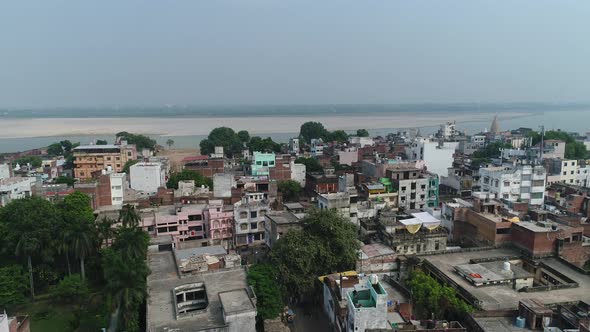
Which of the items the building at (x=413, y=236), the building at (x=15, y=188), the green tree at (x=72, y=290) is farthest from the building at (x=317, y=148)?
the green tree at (x=72, y=290)

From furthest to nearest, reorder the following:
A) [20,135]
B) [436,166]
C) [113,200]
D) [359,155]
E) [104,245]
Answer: [20,135], [359,155], [436,166], [113,200], [104,245]

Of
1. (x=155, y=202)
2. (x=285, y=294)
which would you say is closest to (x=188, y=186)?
(x=155, y=202)

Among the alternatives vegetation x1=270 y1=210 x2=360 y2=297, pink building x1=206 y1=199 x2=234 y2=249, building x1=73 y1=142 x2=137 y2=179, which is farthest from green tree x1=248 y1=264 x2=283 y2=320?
building x1=73 y1=142 x2=137 y2=179

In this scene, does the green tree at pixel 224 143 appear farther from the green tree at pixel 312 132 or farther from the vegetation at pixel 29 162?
the vegetation at pixel 29 162

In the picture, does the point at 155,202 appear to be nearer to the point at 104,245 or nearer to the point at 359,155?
the point at 104,245

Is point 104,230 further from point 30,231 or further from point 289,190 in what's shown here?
point 289,190

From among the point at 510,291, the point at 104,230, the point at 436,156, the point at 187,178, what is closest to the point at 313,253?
the point at 510,291

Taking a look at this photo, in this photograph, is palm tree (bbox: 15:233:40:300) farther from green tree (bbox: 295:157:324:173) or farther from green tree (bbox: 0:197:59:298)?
green tree (bbox: 295:157:324:173)
